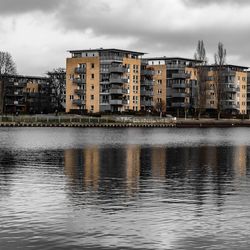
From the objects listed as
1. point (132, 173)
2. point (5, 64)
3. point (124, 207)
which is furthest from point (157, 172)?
point (5, 64)

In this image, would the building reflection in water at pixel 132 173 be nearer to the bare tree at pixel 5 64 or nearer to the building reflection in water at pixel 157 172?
the building reflection in water at pixel 157 172

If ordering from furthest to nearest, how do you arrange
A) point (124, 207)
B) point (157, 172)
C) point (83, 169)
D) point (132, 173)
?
1. point (83, 169)
2. point (157, 172)
3. point (132, 173)
4. point (124, 207)

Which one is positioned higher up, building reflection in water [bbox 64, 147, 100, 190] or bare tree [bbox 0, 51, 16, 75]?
bare tree [bbox 0, 51, 16, 75]

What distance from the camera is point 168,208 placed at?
27.8m

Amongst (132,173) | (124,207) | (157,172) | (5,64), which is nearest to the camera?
(124,207)

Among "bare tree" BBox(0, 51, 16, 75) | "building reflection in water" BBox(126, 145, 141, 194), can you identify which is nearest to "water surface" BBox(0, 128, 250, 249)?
"building reflection in water" BBox(126, 145, 141, 194)

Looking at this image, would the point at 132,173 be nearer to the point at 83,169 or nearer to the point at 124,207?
the point at 83,169

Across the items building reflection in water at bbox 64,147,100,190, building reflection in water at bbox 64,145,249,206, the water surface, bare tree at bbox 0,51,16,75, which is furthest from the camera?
bare tree at bbox 0,51,16,75

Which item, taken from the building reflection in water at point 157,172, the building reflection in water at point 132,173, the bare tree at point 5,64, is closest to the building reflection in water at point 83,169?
the building reflection in water at point 157,172

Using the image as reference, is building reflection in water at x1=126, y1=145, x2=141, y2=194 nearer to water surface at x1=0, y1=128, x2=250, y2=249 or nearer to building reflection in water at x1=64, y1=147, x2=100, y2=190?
water surface at x1=0, y1=128, x2=250, y2=249

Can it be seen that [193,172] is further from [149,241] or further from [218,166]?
[149,241]

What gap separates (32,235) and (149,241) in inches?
159

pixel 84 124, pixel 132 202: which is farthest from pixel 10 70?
pixel 132 202

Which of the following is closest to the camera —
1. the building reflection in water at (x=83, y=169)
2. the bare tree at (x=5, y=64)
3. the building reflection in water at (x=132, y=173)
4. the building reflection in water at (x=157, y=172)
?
the building reflection in water at (x=157, y=172)
